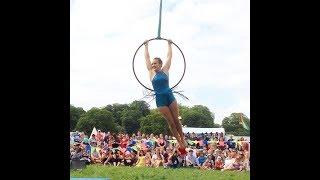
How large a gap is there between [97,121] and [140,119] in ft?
3.63

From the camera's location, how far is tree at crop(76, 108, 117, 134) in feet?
30.8

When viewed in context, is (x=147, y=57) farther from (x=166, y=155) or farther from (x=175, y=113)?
(x=166, y=155)

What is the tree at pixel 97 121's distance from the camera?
30.8ft

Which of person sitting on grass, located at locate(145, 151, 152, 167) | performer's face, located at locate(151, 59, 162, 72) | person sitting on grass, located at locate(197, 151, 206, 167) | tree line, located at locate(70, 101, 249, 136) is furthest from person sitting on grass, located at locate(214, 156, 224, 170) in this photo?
performer's face, located at locate(151, 59, 162, 72)

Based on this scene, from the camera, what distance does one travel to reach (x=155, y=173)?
21.1ft

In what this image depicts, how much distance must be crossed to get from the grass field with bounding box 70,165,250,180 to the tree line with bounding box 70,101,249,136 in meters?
1.83

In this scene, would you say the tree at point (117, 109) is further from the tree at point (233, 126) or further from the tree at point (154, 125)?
the tree at point (233, 126)

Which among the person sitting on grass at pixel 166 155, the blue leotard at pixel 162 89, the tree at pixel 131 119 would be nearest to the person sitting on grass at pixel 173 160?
the person sitting on grass at pixel 166 155

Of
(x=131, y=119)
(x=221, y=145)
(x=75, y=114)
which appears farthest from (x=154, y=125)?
(x=75, y=114)

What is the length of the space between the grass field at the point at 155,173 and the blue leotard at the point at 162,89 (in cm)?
229

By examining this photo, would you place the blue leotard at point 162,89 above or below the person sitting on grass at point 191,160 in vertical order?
above
